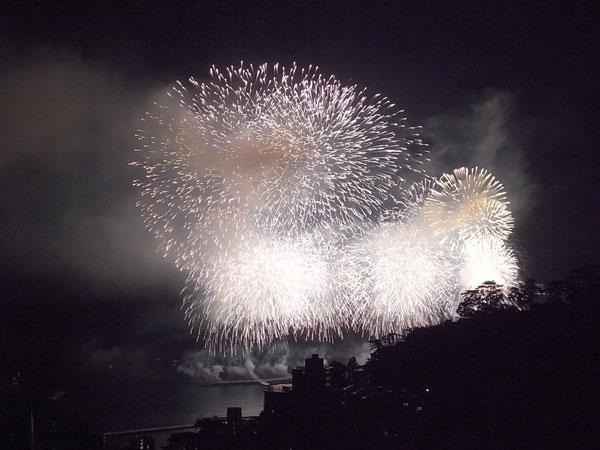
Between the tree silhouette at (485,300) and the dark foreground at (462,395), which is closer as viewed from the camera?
the dark foreground at (462,395)

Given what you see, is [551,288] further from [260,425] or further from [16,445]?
[16,445]

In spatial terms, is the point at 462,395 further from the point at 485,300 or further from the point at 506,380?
the point at 485,300

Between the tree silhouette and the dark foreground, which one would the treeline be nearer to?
the dark foreground

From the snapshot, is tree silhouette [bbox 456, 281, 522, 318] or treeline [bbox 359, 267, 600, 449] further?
tree silhouette [bbox 456, 281, 522, 318]

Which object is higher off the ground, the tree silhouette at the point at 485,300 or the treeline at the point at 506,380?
the tree silhouette at the point at 485,300

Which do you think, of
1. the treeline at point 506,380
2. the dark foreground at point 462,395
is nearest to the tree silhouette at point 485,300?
the dark foreground at point 462,395

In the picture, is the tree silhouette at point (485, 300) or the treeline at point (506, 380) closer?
the treeline at point (506, 380)

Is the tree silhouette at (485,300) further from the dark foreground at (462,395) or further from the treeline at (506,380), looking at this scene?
the treeline at (506,380)

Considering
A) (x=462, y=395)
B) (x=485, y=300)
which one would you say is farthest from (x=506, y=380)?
(x=485, y=300)

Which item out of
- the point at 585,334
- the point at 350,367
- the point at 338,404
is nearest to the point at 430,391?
the point at 338,404

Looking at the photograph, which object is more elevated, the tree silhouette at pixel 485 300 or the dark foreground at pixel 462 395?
the tree silhouette at pixel 485 300

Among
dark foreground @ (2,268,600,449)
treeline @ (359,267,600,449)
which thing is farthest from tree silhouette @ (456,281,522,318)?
treeline @ (359,267,600,449)

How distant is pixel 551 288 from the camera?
46.6 meters

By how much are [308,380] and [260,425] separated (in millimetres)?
6565
